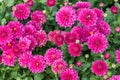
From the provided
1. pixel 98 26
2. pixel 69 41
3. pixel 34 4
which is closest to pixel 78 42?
pixel 69 41

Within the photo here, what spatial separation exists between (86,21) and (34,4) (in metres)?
0.70

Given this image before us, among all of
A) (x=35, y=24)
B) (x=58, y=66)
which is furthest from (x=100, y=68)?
(x=35, y=24)

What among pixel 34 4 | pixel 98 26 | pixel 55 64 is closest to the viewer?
pixel 55 64

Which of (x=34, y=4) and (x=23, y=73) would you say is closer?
(x=23, y=73)

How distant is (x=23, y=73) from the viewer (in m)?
3.32

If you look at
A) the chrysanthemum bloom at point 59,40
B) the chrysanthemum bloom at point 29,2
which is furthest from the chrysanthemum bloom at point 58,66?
the chrysanthemum bloom at point 29,2

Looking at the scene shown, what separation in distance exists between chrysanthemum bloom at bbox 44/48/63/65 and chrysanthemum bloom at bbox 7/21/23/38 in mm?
305

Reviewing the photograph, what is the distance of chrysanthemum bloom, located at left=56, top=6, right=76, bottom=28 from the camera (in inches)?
133

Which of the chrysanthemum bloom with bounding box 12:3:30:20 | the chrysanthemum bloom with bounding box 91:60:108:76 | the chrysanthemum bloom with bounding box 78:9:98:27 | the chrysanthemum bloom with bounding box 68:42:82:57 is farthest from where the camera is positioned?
the chrysanthemum bloom with bounding box 12:3:30:20

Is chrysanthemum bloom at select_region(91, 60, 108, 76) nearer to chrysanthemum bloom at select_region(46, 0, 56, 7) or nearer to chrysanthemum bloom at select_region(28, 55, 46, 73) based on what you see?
chrysanthemum bloom at select_region(28, 55, 46, 73)

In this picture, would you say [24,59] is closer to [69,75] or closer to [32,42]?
[32,42]

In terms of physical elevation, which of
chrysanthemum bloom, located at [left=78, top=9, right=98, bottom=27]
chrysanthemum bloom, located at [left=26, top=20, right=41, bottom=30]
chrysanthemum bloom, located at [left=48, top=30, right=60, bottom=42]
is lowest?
chrysanthemum bloom, located at [left=48, top=30, right=60, bottom=42]

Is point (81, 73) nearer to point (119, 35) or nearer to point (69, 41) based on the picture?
point (69, 41)

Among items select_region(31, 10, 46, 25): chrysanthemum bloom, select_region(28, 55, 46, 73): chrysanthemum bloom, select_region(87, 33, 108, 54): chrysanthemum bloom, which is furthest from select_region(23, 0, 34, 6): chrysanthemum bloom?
select_region(87, 33, 108, 54): chrysanthemum bloom
